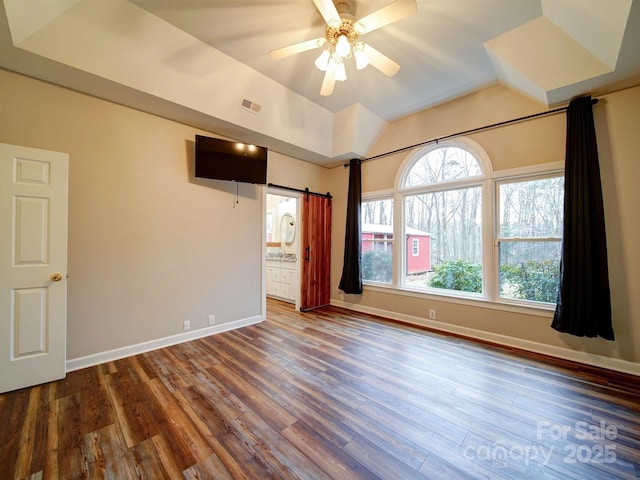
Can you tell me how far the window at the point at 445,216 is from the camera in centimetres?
350

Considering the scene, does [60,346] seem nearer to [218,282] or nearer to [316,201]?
[218,282]

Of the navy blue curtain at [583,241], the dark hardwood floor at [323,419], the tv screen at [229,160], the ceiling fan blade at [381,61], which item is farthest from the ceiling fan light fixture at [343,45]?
the dark hardwood floor at [323,419]

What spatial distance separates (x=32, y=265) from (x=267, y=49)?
9.87ft

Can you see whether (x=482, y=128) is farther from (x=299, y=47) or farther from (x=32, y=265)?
(x=32, y=265)

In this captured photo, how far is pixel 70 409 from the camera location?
191 cm

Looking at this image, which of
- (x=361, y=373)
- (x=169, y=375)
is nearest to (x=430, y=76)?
(x=361, y=373)

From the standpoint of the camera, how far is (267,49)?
275cm

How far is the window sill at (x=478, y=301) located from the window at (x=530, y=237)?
0.32 ft

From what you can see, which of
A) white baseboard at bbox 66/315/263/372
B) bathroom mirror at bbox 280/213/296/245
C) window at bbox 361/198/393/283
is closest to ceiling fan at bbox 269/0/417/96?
window at bbox 361/198/393/283

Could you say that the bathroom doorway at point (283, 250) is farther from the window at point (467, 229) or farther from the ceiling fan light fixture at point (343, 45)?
the ceiling fan light fixture at point (343, 45)

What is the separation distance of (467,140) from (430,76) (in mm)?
980

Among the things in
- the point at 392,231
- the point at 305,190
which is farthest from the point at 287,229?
the point at 392,231

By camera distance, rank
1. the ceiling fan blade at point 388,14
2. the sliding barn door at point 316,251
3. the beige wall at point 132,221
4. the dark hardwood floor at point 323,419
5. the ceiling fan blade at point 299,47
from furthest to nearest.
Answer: the sliding barn door at point 316,251 → the beige wall at point 132,221 → the ceiling fan blade at point 299,47 → the ceiling fan blade at point 388,14 → the dark hardwood floor at point 323,419

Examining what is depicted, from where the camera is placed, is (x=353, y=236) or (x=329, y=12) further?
(x=353, y=236)
